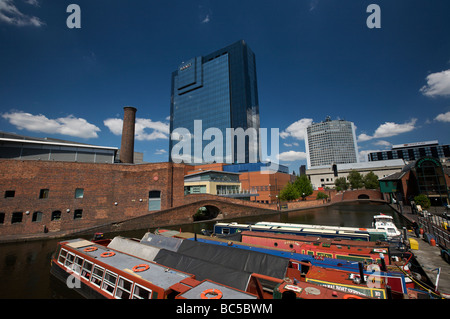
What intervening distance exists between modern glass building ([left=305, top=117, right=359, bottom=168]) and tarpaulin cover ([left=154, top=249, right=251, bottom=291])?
156m

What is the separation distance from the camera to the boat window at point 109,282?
7.86 m

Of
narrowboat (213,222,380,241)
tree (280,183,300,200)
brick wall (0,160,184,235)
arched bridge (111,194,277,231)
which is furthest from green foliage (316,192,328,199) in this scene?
narrowboat (213,222,380,241)

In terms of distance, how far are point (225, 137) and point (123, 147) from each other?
6796 centimetres

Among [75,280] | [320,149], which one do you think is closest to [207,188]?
[75,280]

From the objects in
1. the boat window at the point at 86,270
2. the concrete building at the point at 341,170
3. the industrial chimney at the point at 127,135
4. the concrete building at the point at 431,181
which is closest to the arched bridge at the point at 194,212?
the industrial chimney at the point at 127,135

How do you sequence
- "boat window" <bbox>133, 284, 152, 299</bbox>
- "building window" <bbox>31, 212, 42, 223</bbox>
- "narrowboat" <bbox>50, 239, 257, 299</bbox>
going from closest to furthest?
"narrowboat" <bbox>50, 239, 257, 299</bbox>
"boat window" <bbox>133, 284, 152, 299</bbox>
"building window" <bbox>31, 212, 42, 223</bbox>

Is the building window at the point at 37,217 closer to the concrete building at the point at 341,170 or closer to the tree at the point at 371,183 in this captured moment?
the tree at the point at 371,183

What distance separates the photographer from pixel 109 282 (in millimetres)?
7977

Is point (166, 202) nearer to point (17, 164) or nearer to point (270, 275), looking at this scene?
point (17, 164)

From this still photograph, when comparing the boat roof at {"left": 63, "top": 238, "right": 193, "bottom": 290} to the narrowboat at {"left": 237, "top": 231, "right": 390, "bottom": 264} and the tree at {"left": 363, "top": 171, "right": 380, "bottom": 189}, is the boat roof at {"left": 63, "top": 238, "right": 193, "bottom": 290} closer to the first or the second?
the narrowboat at {"left": 237, "top": 231, "right": 390, "bottom": 264}

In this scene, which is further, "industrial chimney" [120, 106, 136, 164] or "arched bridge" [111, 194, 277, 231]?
"industrial chimney" [120, 106, 136, 164]

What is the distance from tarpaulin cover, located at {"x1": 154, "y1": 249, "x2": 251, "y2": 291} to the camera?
22.8ft

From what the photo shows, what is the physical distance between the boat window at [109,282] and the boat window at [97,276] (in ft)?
1.58

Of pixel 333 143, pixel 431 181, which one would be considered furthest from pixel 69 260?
pixel 333 143
